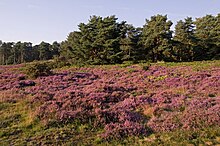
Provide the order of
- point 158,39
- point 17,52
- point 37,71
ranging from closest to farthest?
1. point 37,71
2. point 158,39
3. point 17,52

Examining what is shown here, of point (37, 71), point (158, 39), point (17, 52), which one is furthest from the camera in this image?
point (17, 52)

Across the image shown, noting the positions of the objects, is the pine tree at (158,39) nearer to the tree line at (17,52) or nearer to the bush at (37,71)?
the bush at (37,71)

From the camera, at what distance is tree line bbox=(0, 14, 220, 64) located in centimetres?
4844

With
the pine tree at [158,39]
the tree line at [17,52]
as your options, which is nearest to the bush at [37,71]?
the pine tree at [158,39]

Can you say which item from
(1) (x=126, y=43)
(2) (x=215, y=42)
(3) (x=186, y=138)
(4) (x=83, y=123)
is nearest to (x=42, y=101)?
(4) (x=83, y=123)

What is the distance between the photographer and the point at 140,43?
A: 166 feet

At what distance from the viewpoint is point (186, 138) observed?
8.66 meters

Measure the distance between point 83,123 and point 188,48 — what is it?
143ft

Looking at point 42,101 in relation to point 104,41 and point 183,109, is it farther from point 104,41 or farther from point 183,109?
point 104,41

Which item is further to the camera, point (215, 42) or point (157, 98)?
point (215, 42)

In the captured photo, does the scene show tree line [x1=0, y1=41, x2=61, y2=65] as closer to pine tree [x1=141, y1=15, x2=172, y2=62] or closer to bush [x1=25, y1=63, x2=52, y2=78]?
pine tree [x1=141, y1=15, x2=172, y2=62]

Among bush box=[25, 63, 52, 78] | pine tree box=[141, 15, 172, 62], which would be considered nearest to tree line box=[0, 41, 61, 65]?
pine tree box=[141, 15, 172, 62]

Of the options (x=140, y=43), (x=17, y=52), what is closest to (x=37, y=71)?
(x=140, y=43)

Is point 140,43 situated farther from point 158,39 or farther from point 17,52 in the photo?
point 17,52
